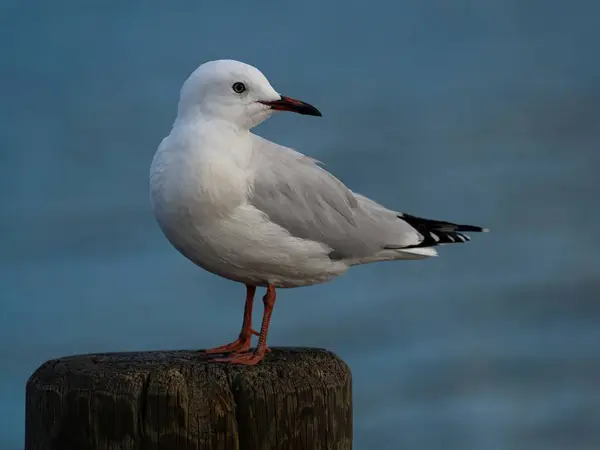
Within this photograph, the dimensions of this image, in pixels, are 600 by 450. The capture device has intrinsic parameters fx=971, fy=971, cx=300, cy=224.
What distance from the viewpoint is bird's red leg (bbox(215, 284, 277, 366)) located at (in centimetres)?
526

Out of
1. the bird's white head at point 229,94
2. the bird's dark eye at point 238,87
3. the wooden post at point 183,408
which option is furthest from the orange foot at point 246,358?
the bird's dark eye at point 238,87

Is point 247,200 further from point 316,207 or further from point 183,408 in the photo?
point 183,408

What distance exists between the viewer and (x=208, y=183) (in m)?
5.45

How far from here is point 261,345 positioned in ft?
18.2

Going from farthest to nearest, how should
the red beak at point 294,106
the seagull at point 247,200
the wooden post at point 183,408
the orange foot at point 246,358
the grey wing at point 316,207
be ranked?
the red beak at point 294,106 < the grey wing at point 316,207 < the seagull at point 247,200 < the orange foot at point 246,358 < the wooden post at point 183,408

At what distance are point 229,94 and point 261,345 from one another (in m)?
1.48

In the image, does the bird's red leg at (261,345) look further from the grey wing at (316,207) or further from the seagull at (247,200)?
the grey wing at (316,207)

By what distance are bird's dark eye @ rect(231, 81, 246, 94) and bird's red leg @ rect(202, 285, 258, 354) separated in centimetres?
129

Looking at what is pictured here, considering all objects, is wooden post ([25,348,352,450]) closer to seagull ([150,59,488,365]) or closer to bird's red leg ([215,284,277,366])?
bird's red leg ([215,284,277,366])

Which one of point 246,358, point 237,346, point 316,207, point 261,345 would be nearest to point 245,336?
point 237,346

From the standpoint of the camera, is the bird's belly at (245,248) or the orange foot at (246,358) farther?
the bird's belly at (245,248)

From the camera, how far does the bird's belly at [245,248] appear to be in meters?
5.48

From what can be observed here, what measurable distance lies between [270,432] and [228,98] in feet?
6.73

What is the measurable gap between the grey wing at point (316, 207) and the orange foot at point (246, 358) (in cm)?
76
